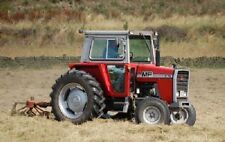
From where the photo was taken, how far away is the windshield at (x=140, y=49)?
14.7 meters

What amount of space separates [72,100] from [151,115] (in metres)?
1.75

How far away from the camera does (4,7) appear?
49.9 metres

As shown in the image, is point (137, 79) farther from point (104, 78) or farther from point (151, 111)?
point (151, 111)

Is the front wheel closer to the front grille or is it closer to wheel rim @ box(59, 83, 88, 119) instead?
the front grille

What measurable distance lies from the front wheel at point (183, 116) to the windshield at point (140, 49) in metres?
1.41

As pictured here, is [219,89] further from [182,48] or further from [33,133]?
[182,48]

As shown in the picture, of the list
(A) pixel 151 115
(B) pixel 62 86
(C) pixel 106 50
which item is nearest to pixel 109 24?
(C) pixel 106 50

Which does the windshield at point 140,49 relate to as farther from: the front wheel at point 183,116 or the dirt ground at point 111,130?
the dirt ground at point 111,130

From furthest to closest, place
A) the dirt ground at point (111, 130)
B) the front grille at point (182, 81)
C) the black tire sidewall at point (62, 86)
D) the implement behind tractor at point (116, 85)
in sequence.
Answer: the front grille at point (182, 81) < the implement behind tractor at point (116, 85) < the black tire sidewall at point (62, 86) < the dirt ground at point (111, 130)

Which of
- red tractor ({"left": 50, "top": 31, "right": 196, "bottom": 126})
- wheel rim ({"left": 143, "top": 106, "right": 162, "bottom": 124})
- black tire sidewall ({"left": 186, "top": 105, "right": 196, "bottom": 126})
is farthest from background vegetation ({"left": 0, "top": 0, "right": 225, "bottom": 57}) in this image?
wheel rim ({"left": 143, "top": 106, "right": 162, "bottom": 124})

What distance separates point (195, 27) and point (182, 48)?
295cm

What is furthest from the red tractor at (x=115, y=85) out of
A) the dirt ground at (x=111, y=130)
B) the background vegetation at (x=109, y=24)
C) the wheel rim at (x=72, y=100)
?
the background vegetation at (x=109, y=24)

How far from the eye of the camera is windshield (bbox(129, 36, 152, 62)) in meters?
14.7

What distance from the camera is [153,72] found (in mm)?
14008
